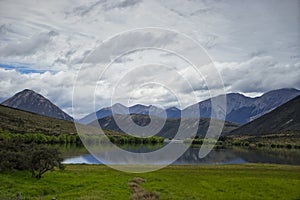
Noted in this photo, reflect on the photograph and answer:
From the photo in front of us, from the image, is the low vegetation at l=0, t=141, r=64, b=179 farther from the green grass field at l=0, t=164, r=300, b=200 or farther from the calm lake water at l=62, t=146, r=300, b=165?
the calm lake water at l=62, t=146, r=300, b=165

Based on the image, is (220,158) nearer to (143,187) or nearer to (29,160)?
(143,187)

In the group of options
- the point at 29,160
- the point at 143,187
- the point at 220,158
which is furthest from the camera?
the point at 220,158

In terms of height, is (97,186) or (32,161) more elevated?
(32,161)

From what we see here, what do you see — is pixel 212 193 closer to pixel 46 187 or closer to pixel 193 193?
pixel 193 193

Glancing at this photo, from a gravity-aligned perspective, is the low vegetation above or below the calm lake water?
above

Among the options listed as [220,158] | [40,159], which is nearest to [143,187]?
[40,159]

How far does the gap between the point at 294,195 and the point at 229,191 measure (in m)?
7.44

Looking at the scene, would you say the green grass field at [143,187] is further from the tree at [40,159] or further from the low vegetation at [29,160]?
the tree at [40,159]

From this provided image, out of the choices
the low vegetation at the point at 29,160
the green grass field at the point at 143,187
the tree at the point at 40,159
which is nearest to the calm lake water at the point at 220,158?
the low vegetation at the point at 29,160

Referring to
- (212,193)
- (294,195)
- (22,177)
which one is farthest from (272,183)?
(22,177)

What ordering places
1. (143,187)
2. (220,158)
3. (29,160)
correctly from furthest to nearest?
(220,158)
(29,160)
(143,187)

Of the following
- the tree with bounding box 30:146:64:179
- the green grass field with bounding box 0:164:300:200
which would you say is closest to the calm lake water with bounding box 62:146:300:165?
the tree with bounding box 30:146:64:179

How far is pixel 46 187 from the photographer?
3953 centimetres

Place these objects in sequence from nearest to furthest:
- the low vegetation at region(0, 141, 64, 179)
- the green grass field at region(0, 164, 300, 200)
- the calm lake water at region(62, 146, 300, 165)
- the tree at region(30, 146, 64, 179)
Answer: the green grass field at region(0, 164, 300, 200), the low vegetation at region(0, 141, 64, 179), the tree at region(30, 146, 64, 179), the calm lake water at region(62, 146, 300, 165)
